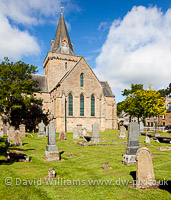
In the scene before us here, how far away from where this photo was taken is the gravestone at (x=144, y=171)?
5731mm

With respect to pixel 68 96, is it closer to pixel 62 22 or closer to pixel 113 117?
pixel 113 117

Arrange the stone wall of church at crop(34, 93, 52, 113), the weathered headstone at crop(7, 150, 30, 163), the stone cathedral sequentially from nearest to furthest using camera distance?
1. the weathered headstone at crop(7, 150, 30, 163)
2. the stone cathedral
3. the stone wall of church at crop(34, 93, 52, 113)

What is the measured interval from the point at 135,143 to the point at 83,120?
22.9m

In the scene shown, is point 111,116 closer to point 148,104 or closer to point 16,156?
Result: point 148,104

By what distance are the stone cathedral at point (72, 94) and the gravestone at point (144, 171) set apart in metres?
24.5

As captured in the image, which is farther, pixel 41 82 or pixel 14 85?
pixel 41 82

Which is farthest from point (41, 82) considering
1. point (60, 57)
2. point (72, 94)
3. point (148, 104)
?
point (148, 104)

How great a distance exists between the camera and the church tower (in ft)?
124

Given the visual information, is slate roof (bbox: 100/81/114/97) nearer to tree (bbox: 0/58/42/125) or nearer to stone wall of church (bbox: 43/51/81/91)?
stone wall of church (bbox: 43/51/81/91)

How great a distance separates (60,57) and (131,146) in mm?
33341

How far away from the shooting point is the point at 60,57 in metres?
38.6

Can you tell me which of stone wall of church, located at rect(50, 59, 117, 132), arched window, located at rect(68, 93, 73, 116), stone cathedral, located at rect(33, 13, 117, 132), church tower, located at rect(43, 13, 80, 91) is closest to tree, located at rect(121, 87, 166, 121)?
stone cathedral, located at rect(33, 13, 117, 132)

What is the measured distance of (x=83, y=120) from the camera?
31891 millimetres

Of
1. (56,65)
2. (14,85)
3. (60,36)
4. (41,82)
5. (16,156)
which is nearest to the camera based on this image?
(16,156)
